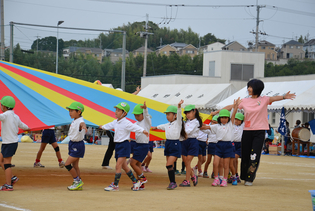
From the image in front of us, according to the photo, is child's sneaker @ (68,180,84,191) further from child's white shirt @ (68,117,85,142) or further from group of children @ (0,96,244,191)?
child's white shirt @ (68,117,85,142)

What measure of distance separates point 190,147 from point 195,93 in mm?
17063

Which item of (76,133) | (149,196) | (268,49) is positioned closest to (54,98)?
(76,133)

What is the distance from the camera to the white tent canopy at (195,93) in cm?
2211

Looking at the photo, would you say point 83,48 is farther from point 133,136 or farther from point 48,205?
point 48,205

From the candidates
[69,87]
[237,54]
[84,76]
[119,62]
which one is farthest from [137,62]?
[69,87]

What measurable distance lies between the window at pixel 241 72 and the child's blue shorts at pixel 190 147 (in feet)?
88.4

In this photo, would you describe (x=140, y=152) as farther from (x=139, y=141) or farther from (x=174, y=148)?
(x=174, y=148)

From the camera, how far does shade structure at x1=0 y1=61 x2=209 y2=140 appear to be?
7070 mm

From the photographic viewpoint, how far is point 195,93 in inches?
955

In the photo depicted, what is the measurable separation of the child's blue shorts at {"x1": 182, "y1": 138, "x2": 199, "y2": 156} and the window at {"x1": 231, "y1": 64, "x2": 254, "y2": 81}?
2695 cm

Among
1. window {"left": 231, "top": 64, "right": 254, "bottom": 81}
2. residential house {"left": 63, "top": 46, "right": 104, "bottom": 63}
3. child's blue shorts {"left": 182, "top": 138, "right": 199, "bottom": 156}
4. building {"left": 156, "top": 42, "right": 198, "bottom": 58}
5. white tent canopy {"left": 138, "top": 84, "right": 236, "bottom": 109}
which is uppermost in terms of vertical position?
building {"left": 156, "top": 42, "right": 198, "bottom": 58}

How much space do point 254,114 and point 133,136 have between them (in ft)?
7.54

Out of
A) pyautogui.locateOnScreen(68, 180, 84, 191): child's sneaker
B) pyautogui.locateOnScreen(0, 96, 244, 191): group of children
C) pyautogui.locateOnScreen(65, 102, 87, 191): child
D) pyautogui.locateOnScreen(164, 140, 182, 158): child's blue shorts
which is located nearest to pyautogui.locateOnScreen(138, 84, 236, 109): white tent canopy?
pyautogui.locateOnScreen(0, 96, 244, 191): group of children

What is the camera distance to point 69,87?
27.8ft
